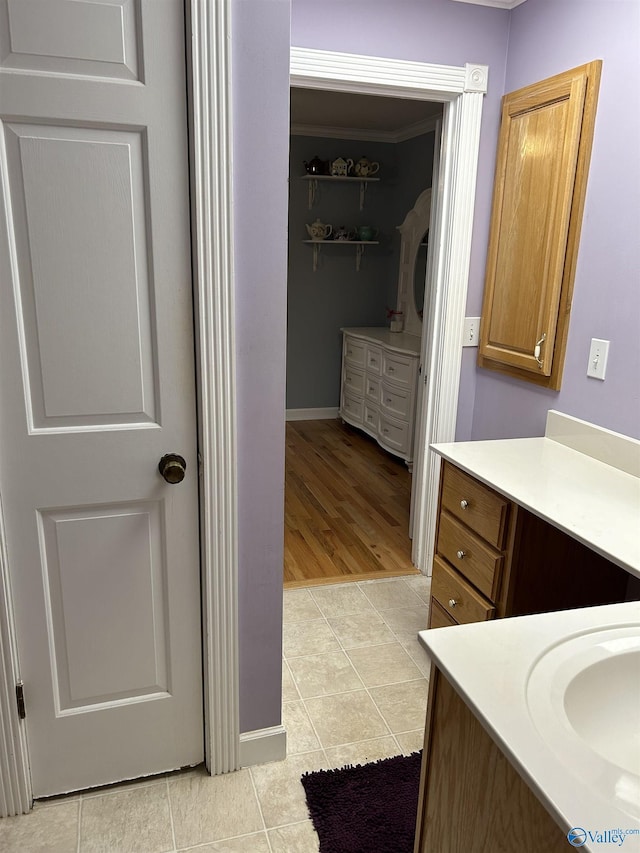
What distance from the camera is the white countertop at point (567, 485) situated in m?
1.64

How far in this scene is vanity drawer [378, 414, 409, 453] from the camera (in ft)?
15.3

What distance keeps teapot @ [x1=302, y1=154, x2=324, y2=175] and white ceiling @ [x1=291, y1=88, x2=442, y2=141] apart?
26 centimetres

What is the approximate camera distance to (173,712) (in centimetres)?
184

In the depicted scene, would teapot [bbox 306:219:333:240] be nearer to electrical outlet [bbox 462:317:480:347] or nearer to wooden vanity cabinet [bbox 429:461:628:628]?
electrical outlet [bbox 462:317:480:347]

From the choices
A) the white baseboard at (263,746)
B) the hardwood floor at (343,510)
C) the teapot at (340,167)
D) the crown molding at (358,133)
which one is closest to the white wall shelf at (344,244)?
the teapot at (340,167)

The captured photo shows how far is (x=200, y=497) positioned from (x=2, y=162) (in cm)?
89

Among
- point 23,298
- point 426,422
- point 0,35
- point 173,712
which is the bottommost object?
point 173,712

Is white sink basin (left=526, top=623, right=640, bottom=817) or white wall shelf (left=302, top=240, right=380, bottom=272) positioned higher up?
white wall shelf (left=302, top=240, right=380, bottom=272)

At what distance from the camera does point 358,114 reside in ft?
16.0

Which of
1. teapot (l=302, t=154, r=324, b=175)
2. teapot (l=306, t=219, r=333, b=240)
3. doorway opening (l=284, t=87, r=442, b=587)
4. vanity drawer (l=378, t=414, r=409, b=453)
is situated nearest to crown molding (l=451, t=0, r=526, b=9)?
doorway opening (l=284, t=87, r=442, b=587)

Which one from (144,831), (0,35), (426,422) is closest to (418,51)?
(426,422)

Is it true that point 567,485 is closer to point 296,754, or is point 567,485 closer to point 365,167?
point 296,754

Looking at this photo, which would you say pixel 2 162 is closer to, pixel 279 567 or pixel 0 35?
pixel 0 35

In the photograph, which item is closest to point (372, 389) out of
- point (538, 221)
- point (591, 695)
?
point (538, 221)
